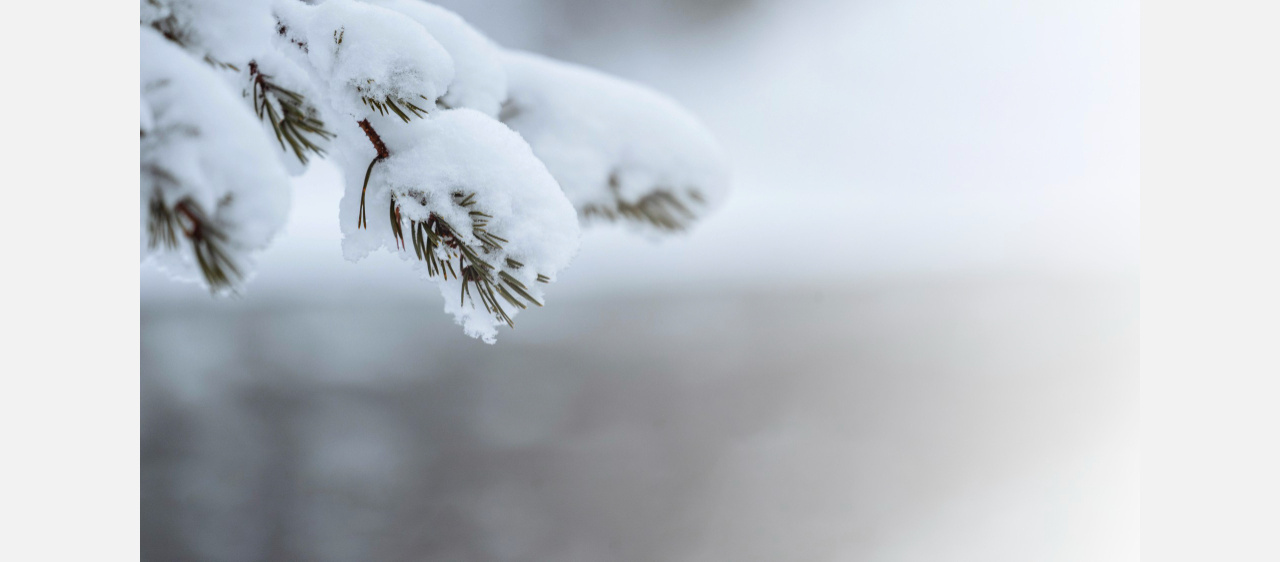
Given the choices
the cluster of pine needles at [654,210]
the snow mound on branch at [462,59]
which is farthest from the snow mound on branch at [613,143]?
the snow mound on branch at [462,59]

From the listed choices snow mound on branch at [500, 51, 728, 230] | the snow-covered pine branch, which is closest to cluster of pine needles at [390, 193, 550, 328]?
the snow-covered pine branch

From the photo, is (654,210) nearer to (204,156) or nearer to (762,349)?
(204,156)

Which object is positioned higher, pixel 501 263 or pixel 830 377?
pixel 501 263

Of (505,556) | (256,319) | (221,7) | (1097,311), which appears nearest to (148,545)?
(505,556)

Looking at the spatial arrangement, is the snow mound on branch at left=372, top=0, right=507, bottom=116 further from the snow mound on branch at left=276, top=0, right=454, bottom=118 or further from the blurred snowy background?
the blurred snowy background

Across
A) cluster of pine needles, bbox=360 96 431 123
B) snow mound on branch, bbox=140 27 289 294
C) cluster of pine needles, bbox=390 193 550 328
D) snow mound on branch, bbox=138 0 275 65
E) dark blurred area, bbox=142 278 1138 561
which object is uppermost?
snow mound on branch, bbox=138 0 275 65

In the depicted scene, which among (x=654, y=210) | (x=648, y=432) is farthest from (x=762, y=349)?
(x=654, y=210)

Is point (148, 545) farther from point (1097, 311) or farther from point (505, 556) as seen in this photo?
point (1097, 311)
